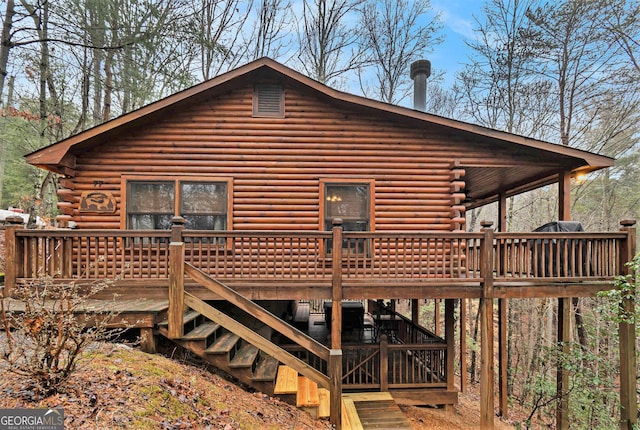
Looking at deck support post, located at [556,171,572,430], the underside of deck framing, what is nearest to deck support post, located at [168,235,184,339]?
the underside of deck framing

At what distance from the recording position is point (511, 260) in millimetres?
5617

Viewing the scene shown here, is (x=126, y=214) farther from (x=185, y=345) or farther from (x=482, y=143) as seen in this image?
(x=482, y=143)

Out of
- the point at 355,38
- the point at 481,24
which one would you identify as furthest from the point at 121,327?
the point at 481,24

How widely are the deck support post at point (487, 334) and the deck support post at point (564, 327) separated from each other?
8.91 ft

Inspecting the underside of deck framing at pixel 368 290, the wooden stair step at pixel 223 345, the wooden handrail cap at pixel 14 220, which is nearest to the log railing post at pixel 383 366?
the underside of deck framing at pixel 368 290

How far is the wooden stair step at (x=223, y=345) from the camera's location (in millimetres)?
4629

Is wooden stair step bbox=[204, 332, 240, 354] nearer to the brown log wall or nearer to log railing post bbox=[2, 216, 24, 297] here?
the brown log wall

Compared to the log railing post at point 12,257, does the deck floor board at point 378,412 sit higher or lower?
lower

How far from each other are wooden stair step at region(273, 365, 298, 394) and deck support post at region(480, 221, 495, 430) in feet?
11.4

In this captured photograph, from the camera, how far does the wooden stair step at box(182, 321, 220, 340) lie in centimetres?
461

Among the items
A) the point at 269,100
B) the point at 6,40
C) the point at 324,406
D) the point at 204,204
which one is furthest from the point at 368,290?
the point at 6,40

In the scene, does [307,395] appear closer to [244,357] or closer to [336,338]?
[336,338]

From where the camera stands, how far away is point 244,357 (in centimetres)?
500

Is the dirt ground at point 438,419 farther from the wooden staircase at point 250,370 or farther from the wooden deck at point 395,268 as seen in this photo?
the wooden deck at point 395,268
